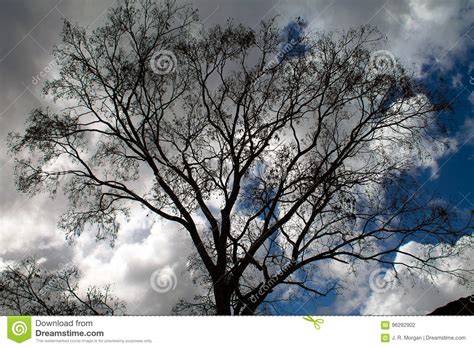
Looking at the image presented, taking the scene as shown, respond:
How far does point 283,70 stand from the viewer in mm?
14375

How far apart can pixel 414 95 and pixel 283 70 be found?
12.9ft
